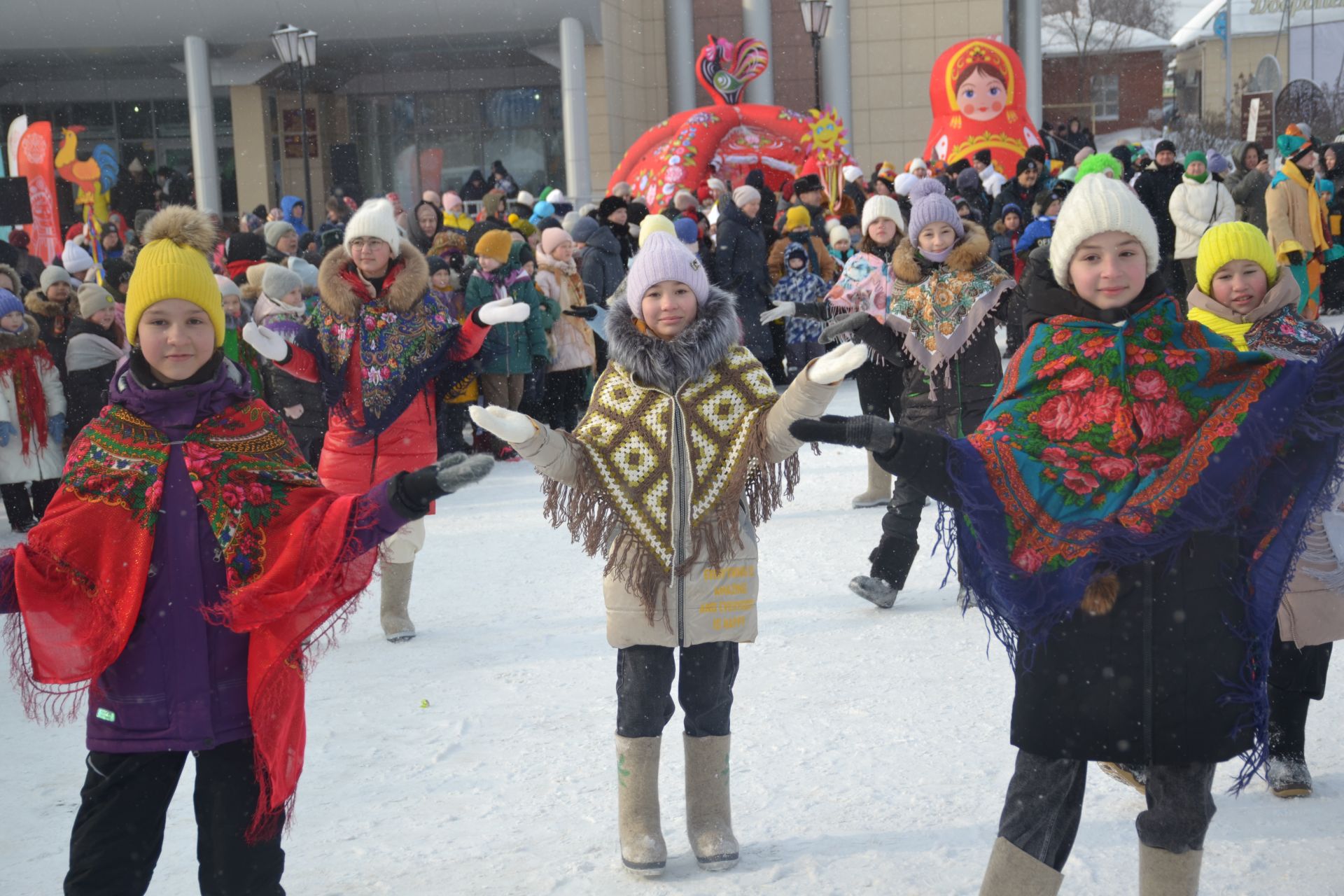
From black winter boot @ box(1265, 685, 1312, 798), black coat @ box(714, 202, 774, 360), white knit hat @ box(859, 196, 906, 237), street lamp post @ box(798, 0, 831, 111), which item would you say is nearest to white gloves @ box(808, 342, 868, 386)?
black winter boot @ box(1265, 685, 1312, 798)

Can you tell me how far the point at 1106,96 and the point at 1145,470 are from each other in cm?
5194

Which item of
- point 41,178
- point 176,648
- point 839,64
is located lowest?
point 176,648

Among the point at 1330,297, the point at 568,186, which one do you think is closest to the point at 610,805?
the point at 1330,297

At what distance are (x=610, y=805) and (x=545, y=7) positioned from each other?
72.2 ft

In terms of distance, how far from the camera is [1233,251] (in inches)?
151

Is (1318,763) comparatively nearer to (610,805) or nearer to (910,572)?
(610,805)

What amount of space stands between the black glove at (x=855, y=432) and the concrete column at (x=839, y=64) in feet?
85.7

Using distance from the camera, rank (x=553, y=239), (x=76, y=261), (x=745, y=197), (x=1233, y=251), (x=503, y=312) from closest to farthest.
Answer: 1. (x=1233, y=251)
2. (x=503, y=312)
3. (x=553, y=239)
4. (x=745, y=197)
5. (x=76, y=261)

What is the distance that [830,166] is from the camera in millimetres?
16828

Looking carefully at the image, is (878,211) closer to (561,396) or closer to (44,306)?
(561,396)

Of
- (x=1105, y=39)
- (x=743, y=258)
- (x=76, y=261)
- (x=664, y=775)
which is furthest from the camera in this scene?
(x=1105, y=39)

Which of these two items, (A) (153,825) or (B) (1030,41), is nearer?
(A) (153,825)

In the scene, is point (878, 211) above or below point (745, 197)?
below

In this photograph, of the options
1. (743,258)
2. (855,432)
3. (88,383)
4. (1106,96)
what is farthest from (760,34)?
(1106,96)
